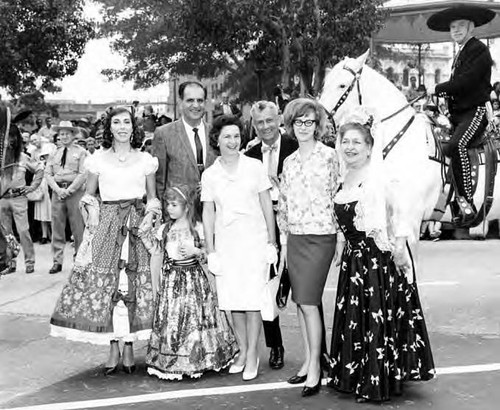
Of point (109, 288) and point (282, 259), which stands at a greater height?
point (282, 259)

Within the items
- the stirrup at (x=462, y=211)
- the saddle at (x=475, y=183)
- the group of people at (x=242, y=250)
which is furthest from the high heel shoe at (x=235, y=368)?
the stirrup at (x=462, y=211)

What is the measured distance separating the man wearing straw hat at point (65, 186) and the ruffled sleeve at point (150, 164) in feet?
16.3

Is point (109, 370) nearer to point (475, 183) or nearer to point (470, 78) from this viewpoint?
point (475, 183)

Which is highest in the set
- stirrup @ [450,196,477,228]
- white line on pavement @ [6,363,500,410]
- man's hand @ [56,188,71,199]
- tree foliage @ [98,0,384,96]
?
tree foliage @ [98,0,384,96]

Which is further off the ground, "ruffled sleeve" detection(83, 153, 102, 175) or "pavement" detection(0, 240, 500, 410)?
"ruffled sleeve" detection(83, 153, 102, 175)

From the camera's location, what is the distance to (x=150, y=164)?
5938 mm

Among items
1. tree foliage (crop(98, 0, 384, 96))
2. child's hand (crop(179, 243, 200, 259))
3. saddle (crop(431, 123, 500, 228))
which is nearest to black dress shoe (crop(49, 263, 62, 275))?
child's hand (crop(179, 243, 200, 259))

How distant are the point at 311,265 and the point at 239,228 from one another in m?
0.65

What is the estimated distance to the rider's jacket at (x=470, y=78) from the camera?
23.6 ft

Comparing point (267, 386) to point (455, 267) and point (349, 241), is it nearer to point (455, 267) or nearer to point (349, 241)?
point (349, 241)

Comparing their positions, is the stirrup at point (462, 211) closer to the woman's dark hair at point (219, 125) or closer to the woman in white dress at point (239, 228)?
the woman in white dress at point (239, 228)

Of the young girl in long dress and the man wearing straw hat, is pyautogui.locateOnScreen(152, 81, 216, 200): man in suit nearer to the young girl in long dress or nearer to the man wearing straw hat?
the young girl in long dress

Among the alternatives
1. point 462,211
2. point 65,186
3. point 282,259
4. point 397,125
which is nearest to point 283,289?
point 282,259

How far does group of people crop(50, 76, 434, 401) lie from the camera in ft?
16.6
